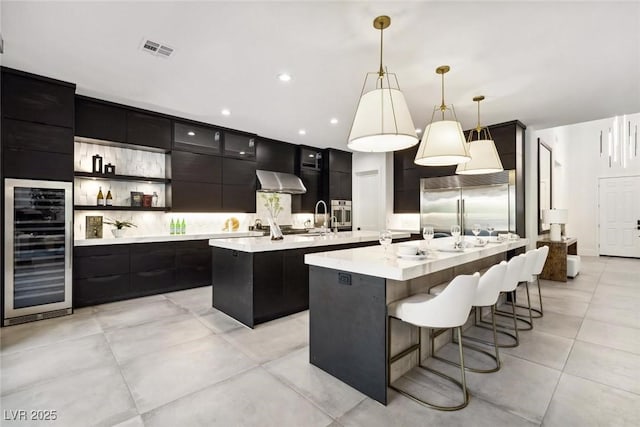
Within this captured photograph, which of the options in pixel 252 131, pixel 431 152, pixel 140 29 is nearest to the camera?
pixel 140 29

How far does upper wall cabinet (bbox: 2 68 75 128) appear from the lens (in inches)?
135

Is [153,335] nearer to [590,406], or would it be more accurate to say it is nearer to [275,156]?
[590,406]

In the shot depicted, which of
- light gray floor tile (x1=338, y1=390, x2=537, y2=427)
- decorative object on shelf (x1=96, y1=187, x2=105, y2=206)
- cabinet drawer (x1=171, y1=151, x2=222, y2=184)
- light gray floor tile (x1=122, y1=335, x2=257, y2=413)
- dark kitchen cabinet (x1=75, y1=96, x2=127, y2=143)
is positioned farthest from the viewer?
cabinet drawer (x1=171, y1=151, x2=222, y2=184)

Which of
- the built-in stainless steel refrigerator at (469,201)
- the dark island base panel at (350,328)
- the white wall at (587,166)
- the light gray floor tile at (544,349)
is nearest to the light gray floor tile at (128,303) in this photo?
the dark island base panel at (350,328)

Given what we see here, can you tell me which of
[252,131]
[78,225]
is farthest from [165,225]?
[252,131]

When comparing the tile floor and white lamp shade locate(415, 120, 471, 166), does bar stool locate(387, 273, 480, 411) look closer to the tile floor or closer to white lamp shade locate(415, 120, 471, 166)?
the tile floor

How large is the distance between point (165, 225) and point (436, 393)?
15.8 feet

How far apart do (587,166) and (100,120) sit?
461 inches

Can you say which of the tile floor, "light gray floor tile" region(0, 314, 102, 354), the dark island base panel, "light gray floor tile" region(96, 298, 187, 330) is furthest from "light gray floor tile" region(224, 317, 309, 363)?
"light gray floor tile" region(0, 314, 102, 354)

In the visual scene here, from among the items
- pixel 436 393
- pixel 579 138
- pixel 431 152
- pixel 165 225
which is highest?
pixel 579 138

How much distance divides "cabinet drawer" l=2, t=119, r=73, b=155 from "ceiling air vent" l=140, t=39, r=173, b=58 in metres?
1.73

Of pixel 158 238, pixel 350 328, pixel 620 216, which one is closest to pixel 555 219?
pixel 620 216

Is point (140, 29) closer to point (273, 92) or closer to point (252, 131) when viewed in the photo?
point (273, 92)

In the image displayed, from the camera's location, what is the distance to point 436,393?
2.13m
